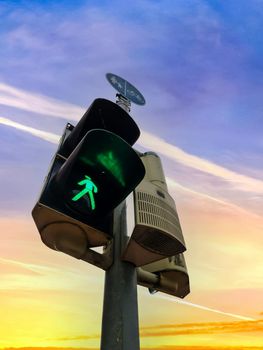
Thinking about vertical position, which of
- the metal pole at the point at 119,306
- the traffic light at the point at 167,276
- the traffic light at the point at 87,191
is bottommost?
the metal pole at the point at 119,306

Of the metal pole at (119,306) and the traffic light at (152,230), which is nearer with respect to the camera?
the metal pole at (119,306)

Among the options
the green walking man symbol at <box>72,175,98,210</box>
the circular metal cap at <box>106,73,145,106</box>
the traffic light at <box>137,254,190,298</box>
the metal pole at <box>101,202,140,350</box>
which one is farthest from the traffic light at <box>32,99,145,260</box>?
the circular metal cap at <box>106,73,145,106</box>

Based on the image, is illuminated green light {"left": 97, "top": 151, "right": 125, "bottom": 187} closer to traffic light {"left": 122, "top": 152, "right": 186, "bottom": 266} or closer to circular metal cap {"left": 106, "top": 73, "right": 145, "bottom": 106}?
traffic light {"left": 122, "top": 152, "right": 186, "bottom": 266}

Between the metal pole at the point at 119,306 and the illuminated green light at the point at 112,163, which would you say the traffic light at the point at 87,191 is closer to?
the illuminated green light at the point at 112,163

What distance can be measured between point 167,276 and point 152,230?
0.94 metres

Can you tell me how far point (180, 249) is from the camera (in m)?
2.62

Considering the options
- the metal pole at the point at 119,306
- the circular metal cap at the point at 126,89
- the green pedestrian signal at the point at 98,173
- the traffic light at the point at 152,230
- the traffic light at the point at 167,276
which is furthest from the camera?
the circular metal cap at the point at 126,89

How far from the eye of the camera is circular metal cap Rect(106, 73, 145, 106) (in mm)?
4255

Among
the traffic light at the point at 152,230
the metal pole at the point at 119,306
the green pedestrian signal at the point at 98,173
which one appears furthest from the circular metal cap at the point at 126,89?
the green pedestrian signal at the point at 98,173

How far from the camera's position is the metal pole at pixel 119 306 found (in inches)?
90.4

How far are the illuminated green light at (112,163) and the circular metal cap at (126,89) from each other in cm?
211

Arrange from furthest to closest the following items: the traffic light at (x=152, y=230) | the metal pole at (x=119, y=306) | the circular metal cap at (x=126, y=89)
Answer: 1. the circular metal cap at (x=126, y=89)
2. the traffic light at (x=152, y=230)
3. the metal pole at (x=119, y=306)

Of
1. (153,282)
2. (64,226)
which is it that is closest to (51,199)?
(64,226)

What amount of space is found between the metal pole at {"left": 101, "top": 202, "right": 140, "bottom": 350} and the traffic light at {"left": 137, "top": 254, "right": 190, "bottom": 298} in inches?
17.9
